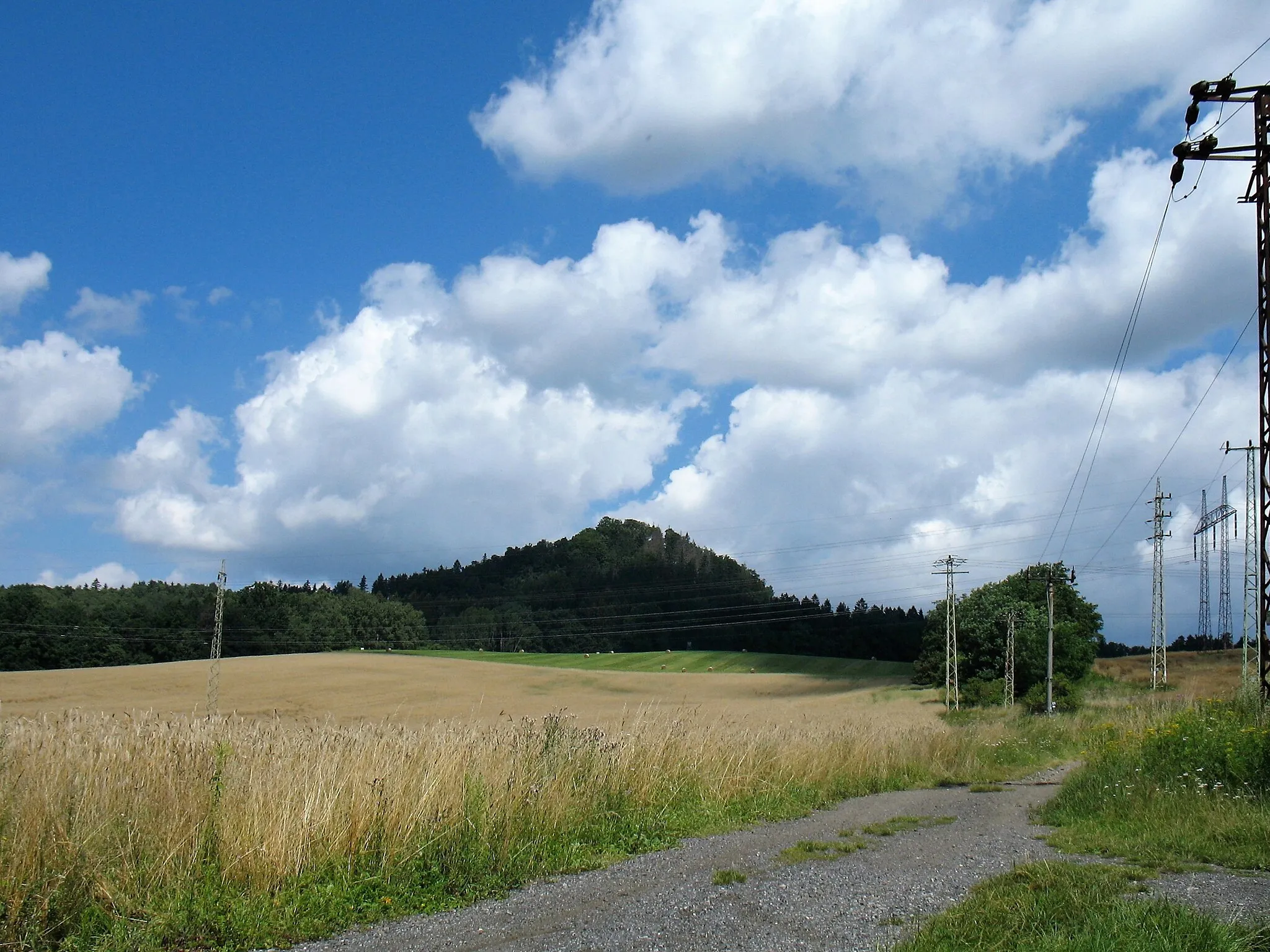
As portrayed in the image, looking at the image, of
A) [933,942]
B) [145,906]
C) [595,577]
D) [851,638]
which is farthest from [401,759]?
[595,577]

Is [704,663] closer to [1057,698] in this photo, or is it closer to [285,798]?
[1057,698]

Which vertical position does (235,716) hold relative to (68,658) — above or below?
above

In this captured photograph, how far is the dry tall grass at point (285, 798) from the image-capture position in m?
6.80

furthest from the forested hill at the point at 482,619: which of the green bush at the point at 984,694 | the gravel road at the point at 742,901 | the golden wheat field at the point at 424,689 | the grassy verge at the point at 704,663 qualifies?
the gravel road at the point at 742,901

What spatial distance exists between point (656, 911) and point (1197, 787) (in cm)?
837

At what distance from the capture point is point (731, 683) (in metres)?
78.5

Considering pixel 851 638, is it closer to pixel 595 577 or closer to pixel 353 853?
pixel 595 577

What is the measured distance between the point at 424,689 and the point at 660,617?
69.0m

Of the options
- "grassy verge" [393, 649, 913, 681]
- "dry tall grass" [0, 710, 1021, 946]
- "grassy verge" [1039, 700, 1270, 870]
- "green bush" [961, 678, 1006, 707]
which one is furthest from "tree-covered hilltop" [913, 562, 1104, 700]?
"dry tall grass" [0, 710, 1021, 946]

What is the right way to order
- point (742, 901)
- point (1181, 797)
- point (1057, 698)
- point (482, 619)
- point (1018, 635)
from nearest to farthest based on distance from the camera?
point (742, 901) → point (1181, 797) → point (1057, 698) → point (1018, 635) → point (482, 619)

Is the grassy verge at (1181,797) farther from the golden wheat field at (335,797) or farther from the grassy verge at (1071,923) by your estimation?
the golden wheat field at (335,797)

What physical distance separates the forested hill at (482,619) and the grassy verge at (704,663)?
42.7ft

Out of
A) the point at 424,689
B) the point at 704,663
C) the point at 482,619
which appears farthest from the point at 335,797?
the point at 482,619

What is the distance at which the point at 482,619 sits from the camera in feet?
418
